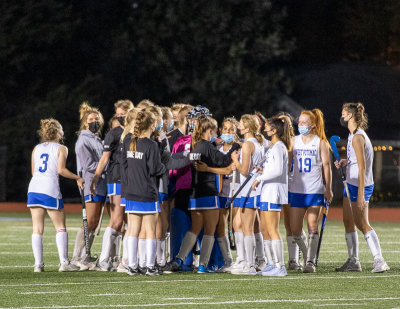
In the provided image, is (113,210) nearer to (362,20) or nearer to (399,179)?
(399,179)

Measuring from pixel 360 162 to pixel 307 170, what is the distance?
684mm

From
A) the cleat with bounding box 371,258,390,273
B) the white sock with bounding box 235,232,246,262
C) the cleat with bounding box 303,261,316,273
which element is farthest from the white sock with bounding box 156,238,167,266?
the cleat with bounding box 371,258,390,273

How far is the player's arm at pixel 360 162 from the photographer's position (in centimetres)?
1242

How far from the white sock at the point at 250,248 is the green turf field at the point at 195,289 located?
37 centimetres

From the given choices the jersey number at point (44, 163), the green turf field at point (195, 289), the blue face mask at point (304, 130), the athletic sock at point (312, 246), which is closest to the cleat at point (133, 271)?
the green turf field at point (195, 289)

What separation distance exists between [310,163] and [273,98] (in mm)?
29827

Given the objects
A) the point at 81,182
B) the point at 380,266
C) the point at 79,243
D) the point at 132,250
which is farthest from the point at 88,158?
the point at 380,266

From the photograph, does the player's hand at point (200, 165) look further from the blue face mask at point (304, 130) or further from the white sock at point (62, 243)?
the white sock at point (62, 243)

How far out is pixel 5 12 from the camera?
1533 inches

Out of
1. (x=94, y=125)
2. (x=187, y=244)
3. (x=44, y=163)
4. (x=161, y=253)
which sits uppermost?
(x=94, y=125)

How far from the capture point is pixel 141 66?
4212cm

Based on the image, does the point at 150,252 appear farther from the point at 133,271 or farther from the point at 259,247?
the point at 259,247

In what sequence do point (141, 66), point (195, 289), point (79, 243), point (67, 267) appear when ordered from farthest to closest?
point (141, 66) < point (79, 243) < point (67, 267) < point (195, 289)

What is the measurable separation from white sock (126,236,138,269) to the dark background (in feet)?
83.9
